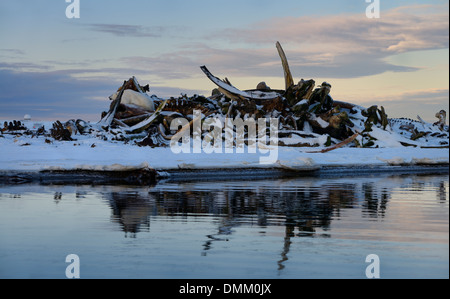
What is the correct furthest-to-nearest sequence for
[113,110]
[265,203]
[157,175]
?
1. [113,110]
2. [157,175]
3. [265,203]

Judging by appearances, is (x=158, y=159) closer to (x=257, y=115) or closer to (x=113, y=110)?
(x=257, y=115)

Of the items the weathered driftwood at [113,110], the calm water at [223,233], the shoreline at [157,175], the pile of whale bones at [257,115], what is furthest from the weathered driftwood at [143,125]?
the calm water at [223,233]

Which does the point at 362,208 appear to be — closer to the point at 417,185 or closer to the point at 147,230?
the point at 147,230

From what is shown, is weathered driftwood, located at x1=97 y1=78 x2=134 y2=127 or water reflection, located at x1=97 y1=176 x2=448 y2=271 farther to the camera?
weathered driftwood, located at x1=97 y1=78 x2=134 y2=127

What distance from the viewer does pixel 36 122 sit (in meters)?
22.3

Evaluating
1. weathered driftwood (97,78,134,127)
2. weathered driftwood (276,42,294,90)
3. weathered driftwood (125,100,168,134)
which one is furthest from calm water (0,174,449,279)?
weathered driftwood (276,42,294,90)

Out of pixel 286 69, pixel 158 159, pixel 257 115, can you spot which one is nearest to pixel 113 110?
pixel 257 115

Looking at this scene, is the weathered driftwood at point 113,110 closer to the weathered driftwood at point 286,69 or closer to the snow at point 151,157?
the snow at point 151,157

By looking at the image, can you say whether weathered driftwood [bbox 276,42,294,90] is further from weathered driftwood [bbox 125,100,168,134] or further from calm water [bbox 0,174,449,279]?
calm water [bbox 0,174,449,279]

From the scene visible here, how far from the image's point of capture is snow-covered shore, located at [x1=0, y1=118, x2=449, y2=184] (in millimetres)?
14070

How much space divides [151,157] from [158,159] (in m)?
0.21

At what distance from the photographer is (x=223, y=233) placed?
6.84m

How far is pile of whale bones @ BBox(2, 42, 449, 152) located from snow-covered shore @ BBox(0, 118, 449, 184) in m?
1.14

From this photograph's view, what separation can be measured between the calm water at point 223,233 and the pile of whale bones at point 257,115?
8.41m
